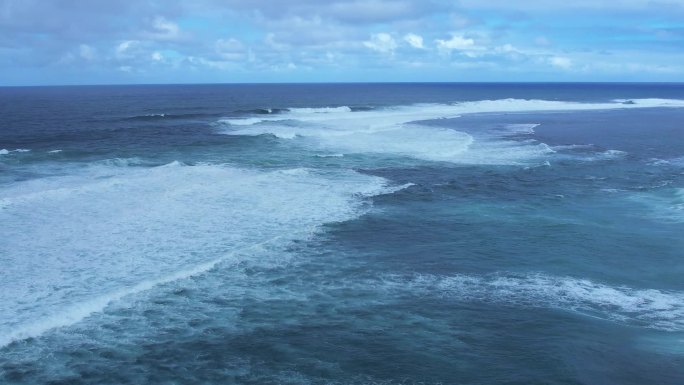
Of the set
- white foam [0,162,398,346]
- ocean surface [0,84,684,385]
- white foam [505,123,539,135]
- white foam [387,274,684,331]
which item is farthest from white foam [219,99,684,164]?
white foam [387,274,684,331]

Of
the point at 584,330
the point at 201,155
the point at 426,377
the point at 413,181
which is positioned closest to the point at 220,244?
the point at 426,377

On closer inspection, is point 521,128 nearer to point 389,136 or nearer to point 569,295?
point 389,136

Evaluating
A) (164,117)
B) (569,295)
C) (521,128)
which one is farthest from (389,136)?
(569,295)

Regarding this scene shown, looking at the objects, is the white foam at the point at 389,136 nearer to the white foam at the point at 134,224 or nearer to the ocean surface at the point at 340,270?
the ocean surface at the point at 340,270

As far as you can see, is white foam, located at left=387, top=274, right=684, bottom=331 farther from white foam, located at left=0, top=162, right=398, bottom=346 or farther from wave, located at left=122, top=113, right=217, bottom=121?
wave, located at left=122, top=113, right=217, bottom=121

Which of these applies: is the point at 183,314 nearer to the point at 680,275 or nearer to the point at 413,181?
the point at 680,275

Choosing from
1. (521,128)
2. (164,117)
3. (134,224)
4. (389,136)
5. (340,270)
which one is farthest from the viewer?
(164,117)
